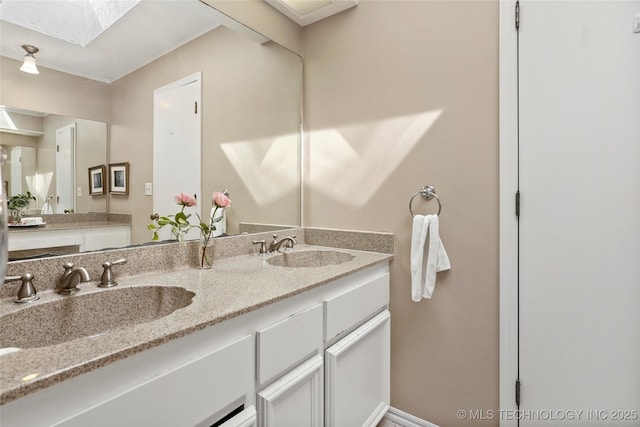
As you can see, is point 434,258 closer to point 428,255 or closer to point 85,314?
point 428,255

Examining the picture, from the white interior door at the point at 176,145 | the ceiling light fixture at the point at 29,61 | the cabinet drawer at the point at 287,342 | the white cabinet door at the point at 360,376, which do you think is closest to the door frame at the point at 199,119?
the white interior door at the point at 176,145

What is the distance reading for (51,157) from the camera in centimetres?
104

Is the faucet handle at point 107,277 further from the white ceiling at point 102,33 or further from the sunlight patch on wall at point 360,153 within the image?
the sunlight patch on wall at point 360,153

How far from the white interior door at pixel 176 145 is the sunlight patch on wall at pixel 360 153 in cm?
70

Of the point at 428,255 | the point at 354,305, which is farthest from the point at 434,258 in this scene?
the point at 354,305

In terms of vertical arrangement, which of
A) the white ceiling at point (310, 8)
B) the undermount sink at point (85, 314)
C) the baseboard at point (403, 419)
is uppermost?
the white ceiling at point (310, 8)

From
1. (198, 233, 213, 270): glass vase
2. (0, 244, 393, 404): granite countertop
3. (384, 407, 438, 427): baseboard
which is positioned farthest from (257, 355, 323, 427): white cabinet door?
(384, 407, 438, 427): baseboard

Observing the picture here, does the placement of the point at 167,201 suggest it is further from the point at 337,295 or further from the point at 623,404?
the point at 623,404

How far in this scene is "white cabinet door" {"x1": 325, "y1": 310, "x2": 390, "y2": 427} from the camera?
1180 mm

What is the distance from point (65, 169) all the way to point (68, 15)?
0.51m

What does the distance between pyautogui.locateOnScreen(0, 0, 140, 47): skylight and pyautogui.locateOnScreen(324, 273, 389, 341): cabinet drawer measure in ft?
4.13

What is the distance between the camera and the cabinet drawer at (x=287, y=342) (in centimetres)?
90

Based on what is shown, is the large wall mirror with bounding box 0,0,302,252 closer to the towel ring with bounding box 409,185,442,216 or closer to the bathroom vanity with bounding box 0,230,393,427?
the bathroom vanity with bounding box 0,230,393,427

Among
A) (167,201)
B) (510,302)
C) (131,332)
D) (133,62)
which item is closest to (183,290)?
(131,332)
